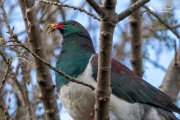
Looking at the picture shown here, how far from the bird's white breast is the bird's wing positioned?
0.17 feet

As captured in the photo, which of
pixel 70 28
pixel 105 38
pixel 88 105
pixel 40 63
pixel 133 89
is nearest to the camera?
pixel 105 38

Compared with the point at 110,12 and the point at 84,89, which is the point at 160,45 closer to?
the point at 84,89

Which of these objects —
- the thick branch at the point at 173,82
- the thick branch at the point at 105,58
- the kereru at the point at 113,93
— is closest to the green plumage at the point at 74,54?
the kereru at the point at 113,93

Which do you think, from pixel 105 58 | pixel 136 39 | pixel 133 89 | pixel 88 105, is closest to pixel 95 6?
pixel 105 58

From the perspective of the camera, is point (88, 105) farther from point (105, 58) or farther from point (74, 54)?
point (105, 58)

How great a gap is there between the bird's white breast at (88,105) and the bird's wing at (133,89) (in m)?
0.05

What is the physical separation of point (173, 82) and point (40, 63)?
1.76 m

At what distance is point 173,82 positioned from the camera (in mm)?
4457

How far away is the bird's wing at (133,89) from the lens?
3.84 meters

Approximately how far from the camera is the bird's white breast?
3.70 meters

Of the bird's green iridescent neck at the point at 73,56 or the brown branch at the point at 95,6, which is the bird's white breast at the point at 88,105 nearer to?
the bird's green iridescent neck at the point at 73,56

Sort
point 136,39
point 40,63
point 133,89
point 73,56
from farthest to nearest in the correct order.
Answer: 1. point 136,39
2. point 73,56
3. point 133,89
4. point 40,63

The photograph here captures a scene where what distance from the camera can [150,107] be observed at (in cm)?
391

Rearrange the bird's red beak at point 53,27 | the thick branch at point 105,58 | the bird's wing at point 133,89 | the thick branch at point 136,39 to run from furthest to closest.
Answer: the thick branch at point 136,39 → the bird's red beak at point 53,27 → the bird's wing at point 133,89 → the thick branch at point 105,58
